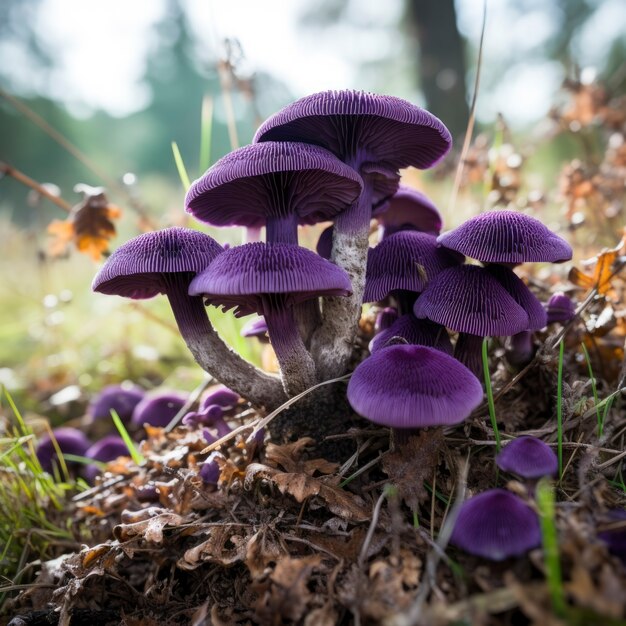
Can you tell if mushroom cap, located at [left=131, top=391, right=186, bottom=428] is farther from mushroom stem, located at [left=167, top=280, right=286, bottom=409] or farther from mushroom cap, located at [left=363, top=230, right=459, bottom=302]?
mushroom cap, located at [left=363, top=230, right=459, bottom=302]

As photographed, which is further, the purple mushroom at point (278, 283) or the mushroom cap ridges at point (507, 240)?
the mushroom cap ridges at point (507, 240)

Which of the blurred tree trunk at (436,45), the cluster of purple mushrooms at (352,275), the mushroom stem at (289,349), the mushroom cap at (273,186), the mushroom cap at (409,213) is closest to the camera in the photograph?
the cluster of purple mushrooms at (352,275)

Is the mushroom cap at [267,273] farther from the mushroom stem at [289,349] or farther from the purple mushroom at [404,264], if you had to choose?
the purple mushroom at [404,264]

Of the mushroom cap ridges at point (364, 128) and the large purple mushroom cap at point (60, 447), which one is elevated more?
the mushroom cap ridges at point (364, 128)

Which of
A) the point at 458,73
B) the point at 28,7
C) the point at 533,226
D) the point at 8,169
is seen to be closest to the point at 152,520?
the point at 533,226

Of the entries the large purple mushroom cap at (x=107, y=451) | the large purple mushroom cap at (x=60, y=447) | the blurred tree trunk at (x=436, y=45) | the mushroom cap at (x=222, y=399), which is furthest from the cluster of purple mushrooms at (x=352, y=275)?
the blurred tree trunk at (x=436, y=45)

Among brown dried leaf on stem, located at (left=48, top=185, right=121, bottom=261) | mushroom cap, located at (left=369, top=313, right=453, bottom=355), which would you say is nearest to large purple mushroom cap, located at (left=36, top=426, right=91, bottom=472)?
brown dried leaf on stem, located at (left=48, top=185, right=121, bottom=261)

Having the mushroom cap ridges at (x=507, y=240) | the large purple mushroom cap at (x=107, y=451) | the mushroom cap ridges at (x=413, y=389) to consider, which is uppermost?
the mushroom cap ridges at (x=507, y=240)

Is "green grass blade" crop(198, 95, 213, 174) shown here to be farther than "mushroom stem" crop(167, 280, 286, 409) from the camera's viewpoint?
Yes
